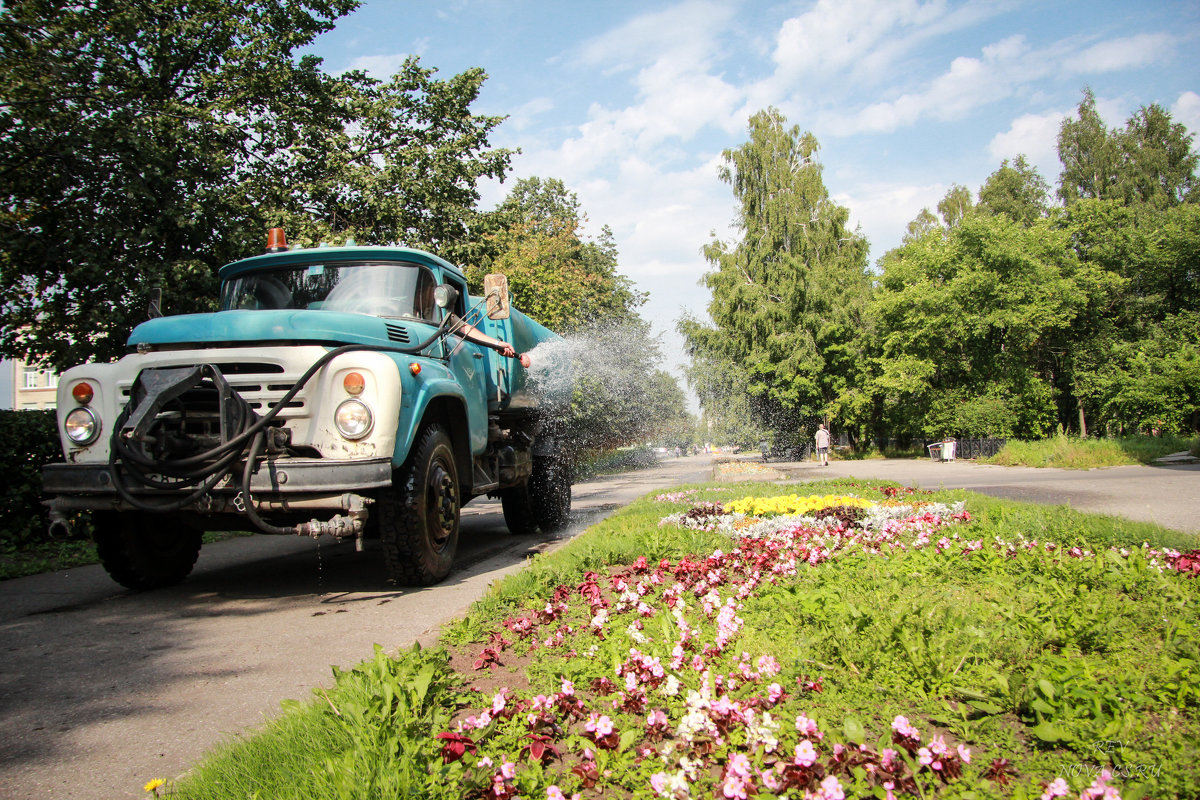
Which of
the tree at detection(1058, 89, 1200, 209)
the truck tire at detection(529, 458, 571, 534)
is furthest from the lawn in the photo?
the tree at detection(1058, 89, 1200, 209)

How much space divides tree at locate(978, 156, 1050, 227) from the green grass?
25.9 metres

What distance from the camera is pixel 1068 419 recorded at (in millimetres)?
39344

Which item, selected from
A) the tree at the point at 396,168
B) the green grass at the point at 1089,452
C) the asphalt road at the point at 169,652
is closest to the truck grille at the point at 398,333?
the asphalt road at the point at 169,652

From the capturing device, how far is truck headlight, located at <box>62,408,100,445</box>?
4906 millimetres

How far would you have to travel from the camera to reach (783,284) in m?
35.0

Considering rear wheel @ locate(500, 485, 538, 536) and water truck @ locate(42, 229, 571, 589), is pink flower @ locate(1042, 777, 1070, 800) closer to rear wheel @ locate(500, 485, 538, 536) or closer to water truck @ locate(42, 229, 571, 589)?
water truck @ locate(42, 229, 571, 589)

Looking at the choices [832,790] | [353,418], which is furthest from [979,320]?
[832,790]

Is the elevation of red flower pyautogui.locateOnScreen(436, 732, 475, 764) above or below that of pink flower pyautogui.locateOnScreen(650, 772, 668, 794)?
above

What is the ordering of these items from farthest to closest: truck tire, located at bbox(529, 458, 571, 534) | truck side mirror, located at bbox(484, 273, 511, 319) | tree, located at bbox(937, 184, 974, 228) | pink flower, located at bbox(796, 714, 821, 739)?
1. tree, located at bbox(937, 184, 974, 228)
2. truck tire, located at bbox(529, 458, 571, 534)
3. truck side mirror, located at bbox(484, 273, 511, 319)
4. pink flower, located at bbox(796, 714, 821, 739)

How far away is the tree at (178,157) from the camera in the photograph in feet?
35.6

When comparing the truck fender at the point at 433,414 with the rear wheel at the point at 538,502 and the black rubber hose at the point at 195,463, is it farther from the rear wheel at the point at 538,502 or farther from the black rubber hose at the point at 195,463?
the rear wheel at the point at 538,502

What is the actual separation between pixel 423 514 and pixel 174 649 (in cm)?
175

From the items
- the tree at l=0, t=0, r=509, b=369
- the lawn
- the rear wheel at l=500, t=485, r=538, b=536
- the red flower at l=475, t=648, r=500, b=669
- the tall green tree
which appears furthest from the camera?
the tall green tree

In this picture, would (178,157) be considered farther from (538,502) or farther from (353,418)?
(353,418)
